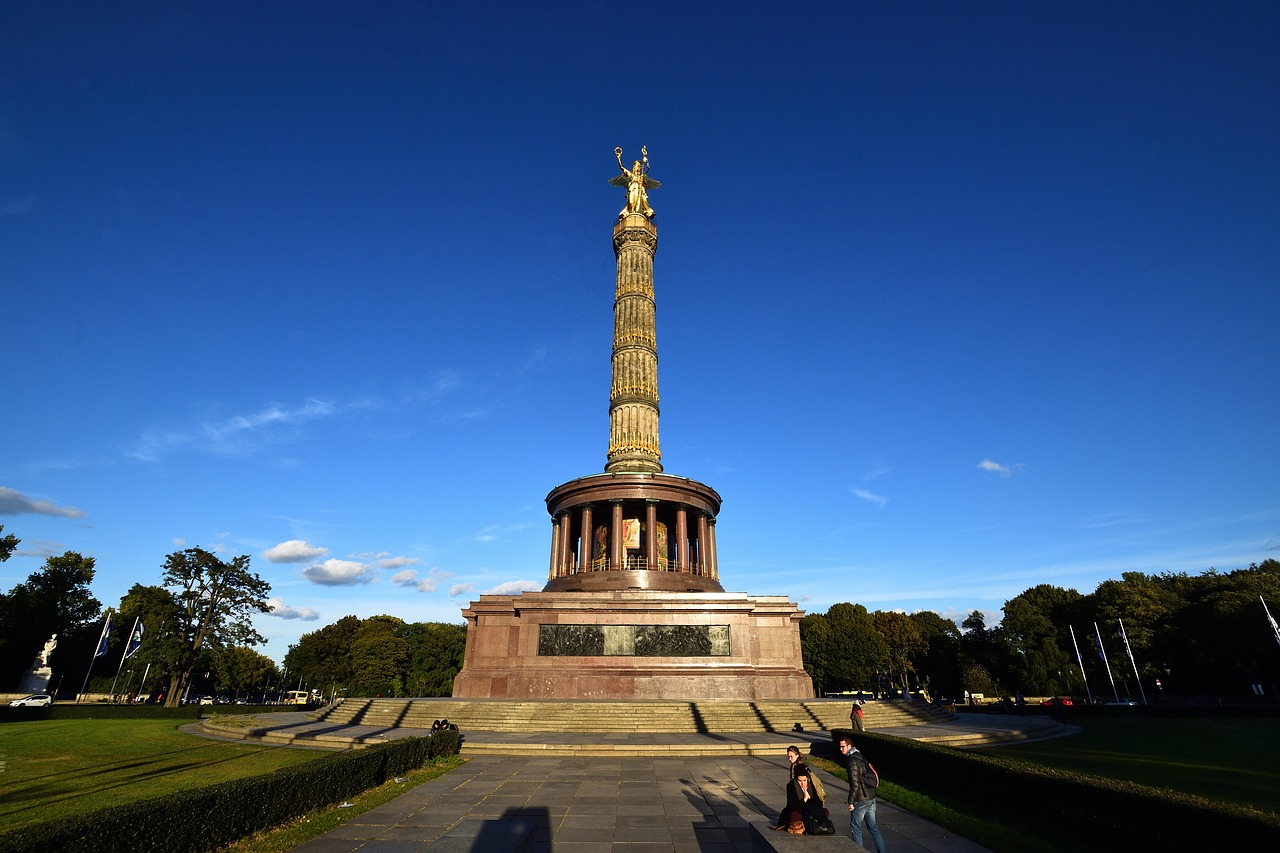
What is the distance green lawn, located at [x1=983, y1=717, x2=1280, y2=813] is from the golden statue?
36.8 metres

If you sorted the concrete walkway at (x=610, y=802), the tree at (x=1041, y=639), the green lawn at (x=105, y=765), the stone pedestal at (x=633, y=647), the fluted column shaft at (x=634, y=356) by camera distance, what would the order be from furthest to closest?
Answer: the tree at (x=1041, y=639) < the fluted column shaft at (x=634, y=356) < the stone pedestal at (x=633, y=647) < the green lawn at (x=105, y=765) < the concrete walkway at (x=610, y=802)

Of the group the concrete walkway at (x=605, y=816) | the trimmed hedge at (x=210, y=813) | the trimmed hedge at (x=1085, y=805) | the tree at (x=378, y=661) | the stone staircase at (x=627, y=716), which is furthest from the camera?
the tree at (x=378, y=661)

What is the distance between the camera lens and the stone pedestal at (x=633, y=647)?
2670 cm

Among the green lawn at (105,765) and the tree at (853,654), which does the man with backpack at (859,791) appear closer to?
the green lawn at (105,765)

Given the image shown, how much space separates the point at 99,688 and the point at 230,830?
80324 mm

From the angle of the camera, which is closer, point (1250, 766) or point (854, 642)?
point (1250, 766)

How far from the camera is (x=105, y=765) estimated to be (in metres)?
14.9

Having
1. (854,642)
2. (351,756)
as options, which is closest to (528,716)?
(351,756)

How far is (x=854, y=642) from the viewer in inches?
2378

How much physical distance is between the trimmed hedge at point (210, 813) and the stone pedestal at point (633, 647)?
1487 cm

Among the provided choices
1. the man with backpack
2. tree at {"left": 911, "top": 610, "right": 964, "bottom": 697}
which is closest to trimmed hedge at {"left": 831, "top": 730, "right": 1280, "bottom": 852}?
the man with backpack

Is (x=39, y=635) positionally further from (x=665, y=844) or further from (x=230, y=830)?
(x=665, y=844)

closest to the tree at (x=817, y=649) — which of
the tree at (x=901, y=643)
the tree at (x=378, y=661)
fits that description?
the tree at (x=901, y=643)

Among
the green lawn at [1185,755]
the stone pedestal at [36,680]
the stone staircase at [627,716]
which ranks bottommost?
the green lawn at [1185,755]
